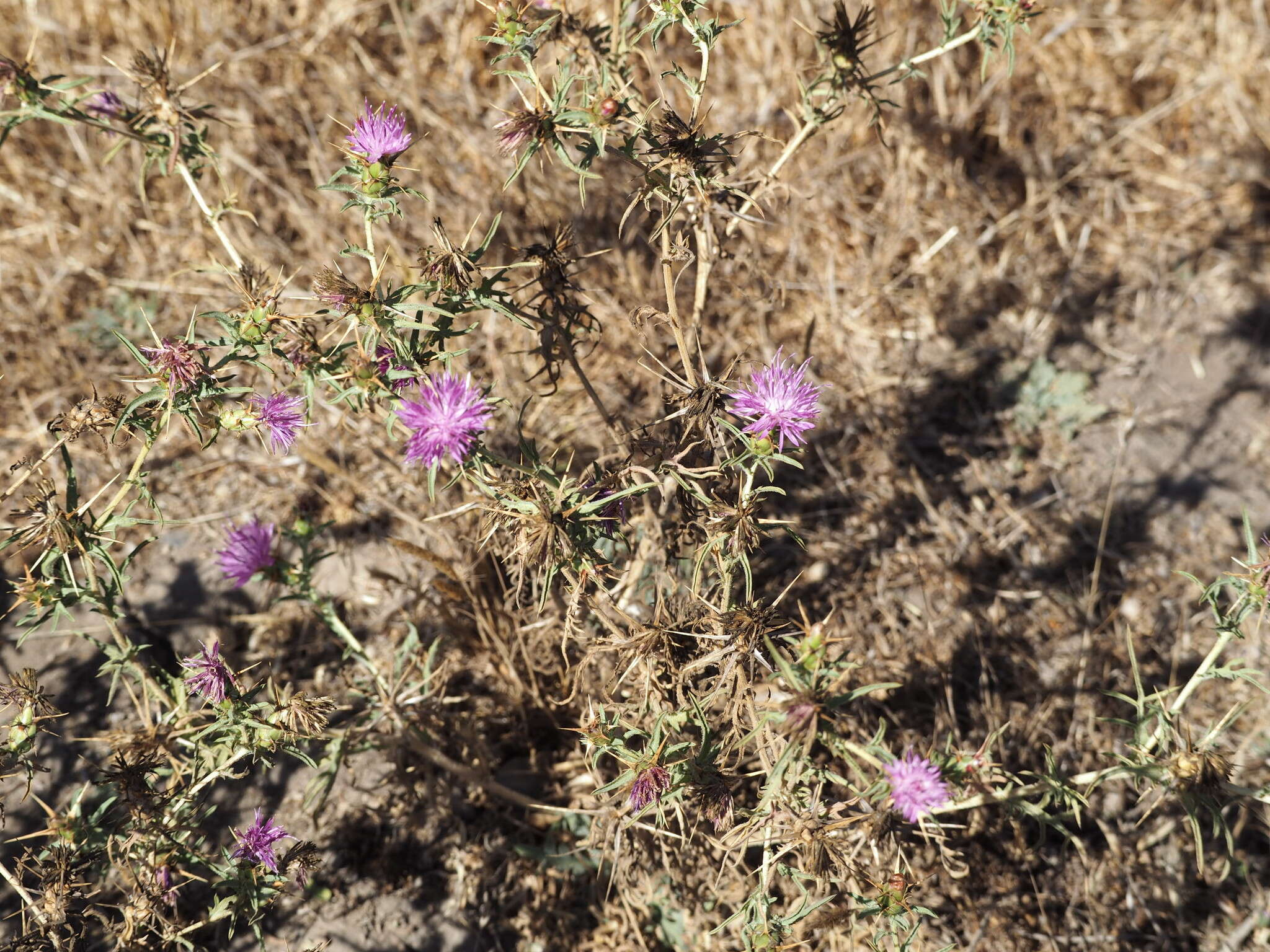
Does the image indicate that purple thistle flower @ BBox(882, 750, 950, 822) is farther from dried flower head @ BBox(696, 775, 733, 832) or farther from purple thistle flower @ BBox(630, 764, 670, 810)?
purple thistle flower @ BBox(630, 764, 670, 810)

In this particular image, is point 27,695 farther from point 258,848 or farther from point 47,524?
point 258,848

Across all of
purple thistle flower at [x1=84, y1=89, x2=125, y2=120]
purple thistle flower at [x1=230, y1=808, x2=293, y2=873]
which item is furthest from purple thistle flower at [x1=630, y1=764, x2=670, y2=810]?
purple thistle flower at [x1=84, y1=89, x2=125, y2=120]

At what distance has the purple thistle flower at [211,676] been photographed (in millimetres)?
1884

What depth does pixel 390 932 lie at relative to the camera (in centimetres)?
249

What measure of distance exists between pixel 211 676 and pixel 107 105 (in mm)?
1311

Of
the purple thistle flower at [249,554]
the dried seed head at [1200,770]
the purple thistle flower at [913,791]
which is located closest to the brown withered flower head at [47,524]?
the purple thistle flower at [249,554]

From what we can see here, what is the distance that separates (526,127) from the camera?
1.85m

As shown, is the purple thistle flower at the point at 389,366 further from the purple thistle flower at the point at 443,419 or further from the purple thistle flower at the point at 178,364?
the purple thistle flower at the point at 178,364

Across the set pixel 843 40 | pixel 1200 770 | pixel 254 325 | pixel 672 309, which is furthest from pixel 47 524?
pixel 1200 770

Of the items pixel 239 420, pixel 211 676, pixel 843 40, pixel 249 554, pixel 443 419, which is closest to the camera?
pixel 443 419

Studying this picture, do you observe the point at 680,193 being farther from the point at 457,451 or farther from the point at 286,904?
the point at 286,904

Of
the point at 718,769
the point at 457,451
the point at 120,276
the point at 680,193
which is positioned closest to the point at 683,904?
the point at 718,769

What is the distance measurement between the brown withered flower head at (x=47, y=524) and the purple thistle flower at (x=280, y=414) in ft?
1.32

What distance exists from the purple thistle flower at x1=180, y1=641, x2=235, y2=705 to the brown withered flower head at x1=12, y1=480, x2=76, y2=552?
1.09 feet
